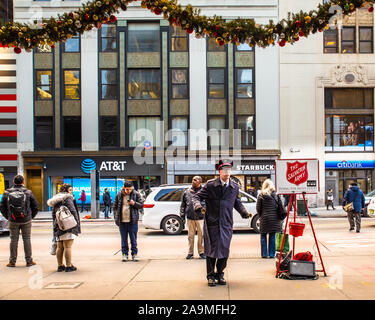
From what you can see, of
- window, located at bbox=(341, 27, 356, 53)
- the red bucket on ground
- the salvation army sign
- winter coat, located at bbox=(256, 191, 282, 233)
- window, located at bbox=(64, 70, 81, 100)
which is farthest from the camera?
window, located at bbox=(341, 27, 356, 53)

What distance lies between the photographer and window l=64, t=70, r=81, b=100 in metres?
29.2

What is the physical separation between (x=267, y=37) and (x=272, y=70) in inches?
905

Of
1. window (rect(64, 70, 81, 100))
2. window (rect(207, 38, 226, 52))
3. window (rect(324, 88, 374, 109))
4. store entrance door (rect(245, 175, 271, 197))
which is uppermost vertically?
window (rect(207, 38, 226, 52))

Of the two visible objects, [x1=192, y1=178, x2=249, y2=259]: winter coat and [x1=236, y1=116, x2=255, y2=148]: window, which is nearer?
[x1=192, y1=178, x2=249, y2=259]: winter coat

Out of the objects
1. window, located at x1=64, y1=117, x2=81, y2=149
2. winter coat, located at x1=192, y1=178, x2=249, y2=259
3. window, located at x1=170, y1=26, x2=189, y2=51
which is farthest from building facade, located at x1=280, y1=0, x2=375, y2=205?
winter coat, located at x1=192, y1=178, x2=249, y2=259

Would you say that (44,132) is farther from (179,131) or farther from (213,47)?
(213,47)

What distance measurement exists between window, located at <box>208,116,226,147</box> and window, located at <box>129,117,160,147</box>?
11.7 ft

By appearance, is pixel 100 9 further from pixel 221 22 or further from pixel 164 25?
pixel 164 25

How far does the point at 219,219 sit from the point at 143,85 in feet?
77.9

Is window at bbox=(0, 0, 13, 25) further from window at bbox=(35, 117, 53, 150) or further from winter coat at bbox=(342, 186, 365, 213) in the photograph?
winter coat at bbox=(342, 186, 365, 213)

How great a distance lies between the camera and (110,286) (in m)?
6.84

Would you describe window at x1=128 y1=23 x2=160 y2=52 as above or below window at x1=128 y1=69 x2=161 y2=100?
above

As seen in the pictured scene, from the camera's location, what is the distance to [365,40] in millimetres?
29484
